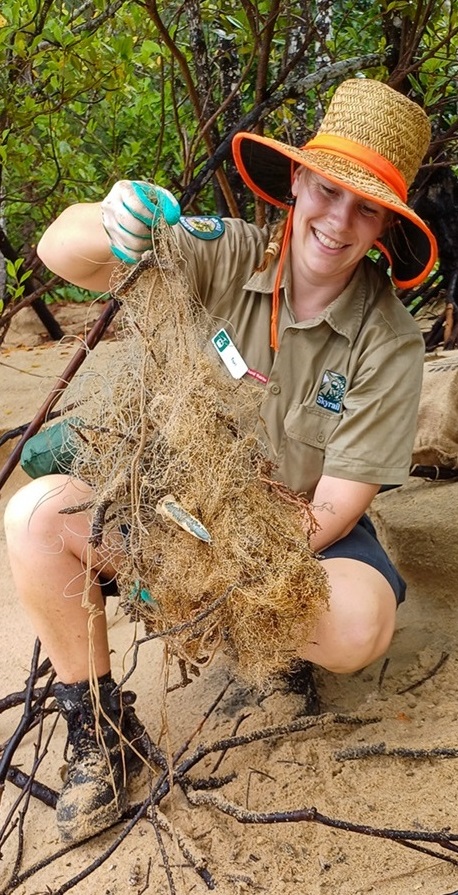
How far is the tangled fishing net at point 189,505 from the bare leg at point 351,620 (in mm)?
211

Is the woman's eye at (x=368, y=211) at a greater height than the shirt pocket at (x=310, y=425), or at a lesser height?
greater

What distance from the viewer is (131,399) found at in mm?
1543

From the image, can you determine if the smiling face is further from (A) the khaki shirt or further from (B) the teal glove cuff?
(B) the teal glove cuff

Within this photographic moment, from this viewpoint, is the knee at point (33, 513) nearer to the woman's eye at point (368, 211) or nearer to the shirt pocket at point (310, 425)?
the shirt pocket at point (310, 425)

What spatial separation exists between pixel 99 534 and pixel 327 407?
641mm

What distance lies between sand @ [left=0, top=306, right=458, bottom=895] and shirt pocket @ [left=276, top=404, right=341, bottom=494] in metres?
0.42

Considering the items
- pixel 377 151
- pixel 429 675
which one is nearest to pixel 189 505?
pixel 377 151

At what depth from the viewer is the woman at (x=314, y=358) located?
174cm

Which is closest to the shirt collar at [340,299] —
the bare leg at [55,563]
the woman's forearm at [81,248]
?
the woman's forearm at [81,248]

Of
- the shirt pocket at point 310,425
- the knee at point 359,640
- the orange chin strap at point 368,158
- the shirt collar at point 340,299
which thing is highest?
the orange chin strap at point 368,158

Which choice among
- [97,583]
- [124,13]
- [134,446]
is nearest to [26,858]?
[97,583]

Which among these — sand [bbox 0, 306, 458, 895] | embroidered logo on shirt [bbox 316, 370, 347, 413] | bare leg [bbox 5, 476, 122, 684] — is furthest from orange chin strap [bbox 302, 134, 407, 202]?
bare leg [bbox 5, 476, 122, 684]

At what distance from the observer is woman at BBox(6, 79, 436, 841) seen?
1.74m

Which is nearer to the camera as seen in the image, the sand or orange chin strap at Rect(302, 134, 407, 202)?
the sand
